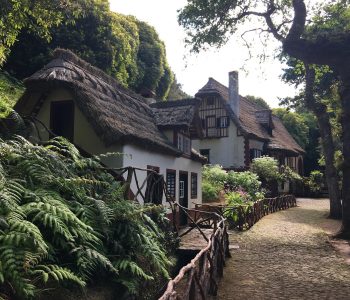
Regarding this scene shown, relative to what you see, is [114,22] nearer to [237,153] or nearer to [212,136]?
[212,136]

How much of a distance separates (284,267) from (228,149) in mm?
23294

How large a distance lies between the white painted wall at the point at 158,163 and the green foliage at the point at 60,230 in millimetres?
3175

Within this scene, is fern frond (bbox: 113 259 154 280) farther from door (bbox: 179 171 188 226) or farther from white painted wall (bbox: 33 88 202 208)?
door (bbox: 179 171 188 226)

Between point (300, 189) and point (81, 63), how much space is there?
98.7ft

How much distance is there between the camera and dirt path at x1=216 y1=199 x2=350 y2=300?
26.9 feet

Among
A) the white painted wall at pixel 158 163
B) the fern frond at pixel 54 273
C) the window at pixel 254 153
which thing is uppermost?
the window at pixel 254 153

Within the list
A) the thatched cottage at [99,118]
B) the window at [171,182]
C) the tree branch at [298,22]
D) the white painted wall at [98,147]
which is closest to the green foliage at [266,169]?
the thatched cottage at [99,118]

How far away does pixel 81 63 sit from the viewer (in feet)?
47.7

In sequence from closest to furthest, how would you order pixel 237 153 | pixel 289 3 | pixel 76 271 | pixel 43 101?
pixel 76 271 → pixel 43 101 → pixel 289 3 → pixel 237 153

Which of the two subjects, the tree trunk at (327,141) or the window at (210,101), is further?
the window at (210,101)

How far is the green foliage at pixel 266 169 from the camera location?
29.5 m

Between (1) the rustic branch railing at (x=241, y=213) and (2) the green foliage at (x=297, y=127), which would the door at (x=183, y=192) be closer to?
(1) the rustic branch railing at (x=241, y=213)

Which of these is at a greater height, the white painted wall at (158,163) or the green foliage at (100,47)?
the green foliage at (100,47)

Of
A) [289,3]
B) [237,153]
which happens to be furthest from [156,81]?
[289,3]
